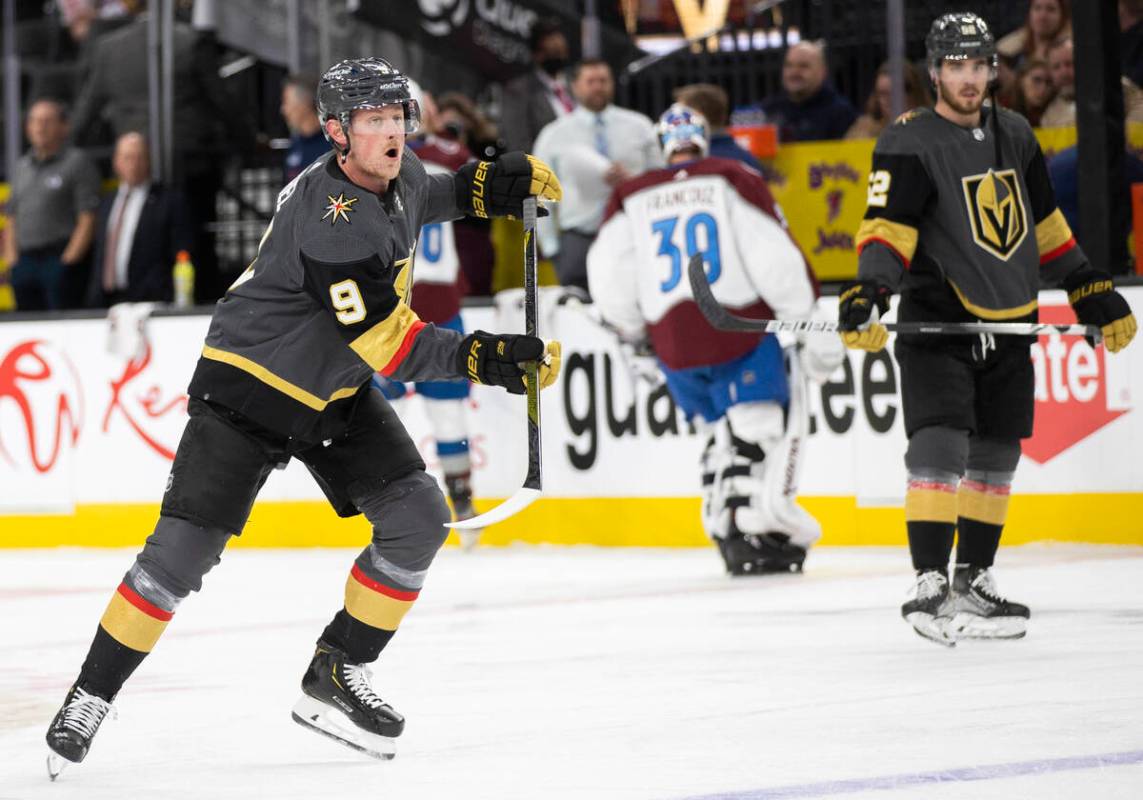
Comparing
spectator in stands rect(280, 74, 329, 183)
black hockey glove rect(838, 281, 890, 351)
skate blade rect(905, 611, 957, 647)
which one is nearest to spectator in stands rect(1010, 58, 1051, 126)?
spectator in stands rect(280, 74, 329, 183)

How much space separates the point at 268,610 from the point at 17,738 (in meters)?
2.10

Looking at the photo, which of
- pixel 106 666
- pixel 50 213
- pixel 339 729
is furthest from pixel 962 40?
pixel 50 213

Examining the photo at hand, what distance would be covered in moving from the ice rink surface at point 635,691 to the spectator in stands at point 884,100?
73.4 inches

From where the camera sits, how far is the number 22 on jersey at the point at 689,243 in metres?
6.38

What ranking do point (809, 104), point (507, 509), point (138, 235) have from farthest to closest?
point (138, 235) < point (809, 104) < point (507, 509)

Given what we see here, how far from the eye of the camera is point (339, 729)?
351cm

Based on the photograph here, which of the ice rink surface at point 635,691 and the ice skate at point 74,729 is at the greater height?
the ice skate at point 74,729

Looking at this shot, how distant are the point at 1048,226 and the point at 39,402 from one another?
4755 mm

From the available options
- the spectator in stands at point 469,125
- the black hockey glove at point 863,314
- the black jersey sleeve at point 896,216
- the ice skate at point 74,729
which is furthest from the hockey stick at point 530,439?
the spectator in stands at point 469,125

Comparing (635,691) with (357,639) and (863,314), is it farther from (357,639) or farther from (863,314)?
(863,314)

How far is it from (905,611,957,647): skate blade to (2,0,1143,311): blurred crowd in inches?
109

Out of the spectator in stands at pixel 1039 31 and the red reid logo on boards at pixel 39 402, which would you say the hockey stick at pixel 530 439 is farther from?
the red reid logo on boards at pixel 39 402

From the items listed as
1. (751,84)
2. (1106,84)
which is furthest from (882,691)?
(751,84)

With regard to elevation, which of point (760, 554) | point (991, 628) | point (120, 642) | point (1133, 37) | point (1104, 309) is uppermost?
point (1133, 37)
